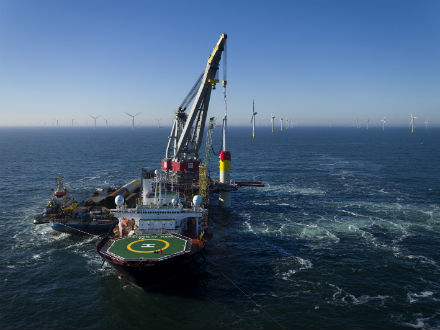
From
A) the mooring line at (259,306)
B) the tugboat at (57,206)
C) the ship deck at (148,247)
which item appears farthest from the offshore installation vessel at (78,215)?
the mooring line at (259,306)

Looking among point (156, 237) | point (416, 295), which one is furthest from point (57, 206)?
point (416, 295)

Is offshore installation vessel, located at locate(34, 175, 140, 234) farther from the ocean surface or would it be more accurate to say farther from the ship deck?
the ship deck

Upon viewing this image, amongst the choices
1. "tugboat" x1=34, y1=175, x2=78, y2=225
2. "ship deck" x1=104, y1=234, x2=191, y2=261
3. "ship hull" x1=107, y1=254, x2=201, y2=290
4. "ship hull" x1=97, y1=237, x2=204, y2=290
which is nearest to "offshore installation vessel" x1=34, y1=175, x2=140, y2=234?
"tugboat" x1=34, y1=175, x2=78, y2=225

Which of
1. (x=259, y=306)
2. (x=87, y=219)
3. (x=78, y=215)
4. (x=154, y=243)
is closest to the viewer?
(x=259, y=306)

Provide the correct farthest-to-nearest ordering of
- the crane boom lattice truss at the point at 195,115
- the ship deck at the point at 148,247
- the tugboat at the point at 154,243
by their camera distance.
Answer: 1. the crane boom lattice truss at the point at 195,115
2. the ship deck at the point at 148,247
3. the tugboat at the point at 154,243

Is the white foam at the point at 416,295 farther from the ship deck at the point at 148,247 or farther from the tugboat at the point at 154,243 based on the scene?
the ship deck at the point at 148,247

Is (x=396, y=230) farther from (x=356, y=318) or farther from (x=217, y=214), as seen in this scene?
(x=217, y=214)

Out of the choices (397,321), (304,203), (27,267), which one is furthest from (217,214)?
(397,321)

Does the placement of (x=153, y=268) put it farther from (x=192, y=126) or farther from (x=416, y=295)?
(x=192, y=126)
